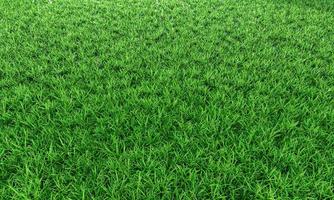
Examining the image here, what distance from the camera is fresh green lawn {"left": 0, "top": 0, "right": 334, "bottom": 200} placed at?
2.07 metres

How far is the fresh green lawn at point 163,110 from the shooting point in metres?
2.07

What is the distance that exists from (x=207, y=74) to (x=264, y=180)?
5.18 feet

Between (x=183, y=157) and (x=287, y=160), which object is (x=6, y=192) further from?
(x=287, y=160)

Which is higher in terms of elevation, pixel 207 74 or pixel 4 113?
pixel 207 74

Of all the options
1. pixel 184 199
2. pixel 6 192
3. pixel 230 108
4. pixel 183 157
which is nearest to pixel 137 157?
pixel 183 157

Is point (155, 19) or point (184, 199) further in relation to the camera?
point (155, 19)

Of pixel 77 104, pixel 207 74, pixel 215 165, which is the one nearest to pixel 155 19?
pixel 207 74

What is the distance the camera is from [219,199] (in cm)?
200

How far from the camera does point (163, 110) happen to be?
2730mm

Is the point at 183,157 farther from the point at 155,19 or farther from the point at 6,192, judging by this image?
the point at 155,19

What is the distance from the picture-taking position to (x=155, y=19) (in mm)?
5262

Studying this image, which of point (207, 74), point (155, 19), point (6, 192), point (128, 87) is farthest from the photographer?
point (155, 19)

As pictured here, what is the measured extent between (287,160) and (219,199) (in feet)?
2.12

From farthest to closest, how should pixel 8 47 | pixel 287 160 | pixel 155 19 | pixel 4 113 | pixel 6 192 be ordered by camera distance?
pixel 155 19
pixel 8 47
pixel 4 113
pixel 287 160
pixel 6 192
